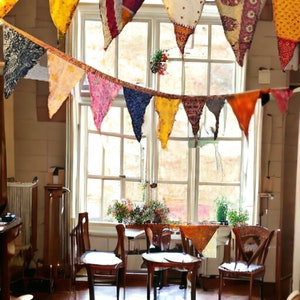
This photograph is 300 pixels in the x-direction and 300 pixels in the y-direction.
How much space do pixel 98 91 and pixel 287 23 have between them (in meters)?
1.26

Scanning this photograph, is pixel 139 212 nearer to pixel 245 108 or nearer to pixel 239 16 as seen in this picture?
pixel 245 108

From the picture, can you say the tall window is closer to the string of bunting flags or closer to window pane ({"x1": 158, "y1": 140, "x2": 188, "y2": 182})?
window pane ({"x1": 158, "y1": 140, "x2": 188, "y2": 182})

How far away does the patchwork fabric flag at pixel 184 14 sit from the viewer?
3.25 m

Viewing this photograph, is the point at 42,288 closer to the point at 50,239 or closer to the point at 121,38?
the point at 50,239

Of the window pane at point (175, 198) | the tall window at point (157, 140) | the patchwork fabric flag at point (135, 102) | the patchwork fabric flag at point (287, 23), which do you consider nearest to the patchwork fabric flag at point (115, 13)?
the patchwork fabric flag at point (135, 102)

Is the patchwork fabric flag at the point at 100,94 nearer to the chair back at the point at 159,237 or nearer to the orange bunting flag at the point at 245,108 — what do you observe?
the orange bunting flag at the point at 245,108

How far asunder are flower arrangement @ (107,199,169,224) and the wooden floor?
0.67 metres

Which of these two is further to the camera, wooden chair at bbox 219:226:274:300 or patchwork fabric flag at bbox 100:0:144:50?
wooden chair at bbox 219:226:274:300

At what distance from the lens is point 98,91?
3715 millimetres

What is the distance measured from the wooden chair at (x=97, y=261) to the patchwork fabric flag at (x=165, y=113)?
1.66 m

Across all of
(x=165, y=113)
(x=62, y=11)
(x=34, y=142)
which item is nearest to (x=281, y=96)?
(x=165, y=113)

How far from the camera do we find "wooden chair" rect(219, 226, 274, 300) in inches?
202

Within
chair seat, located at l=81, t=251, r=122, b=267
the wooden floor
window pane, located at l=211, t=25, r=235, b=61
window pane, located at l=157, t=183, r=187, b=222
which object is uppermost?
window pane, located at l=211, t=25, r=235, b=61

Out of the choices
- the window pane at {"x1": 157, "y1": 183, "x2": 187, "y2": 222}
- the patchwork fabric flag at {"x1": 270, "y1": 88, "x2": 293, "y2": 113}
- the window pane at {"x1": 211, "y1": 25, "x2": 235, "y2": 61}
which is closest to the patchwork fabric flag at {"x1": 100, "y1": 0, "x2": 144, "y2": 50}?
the patchwork fabric flag at {"x1": 270, "y1": 88, "x2": 293, "y2": 113}
